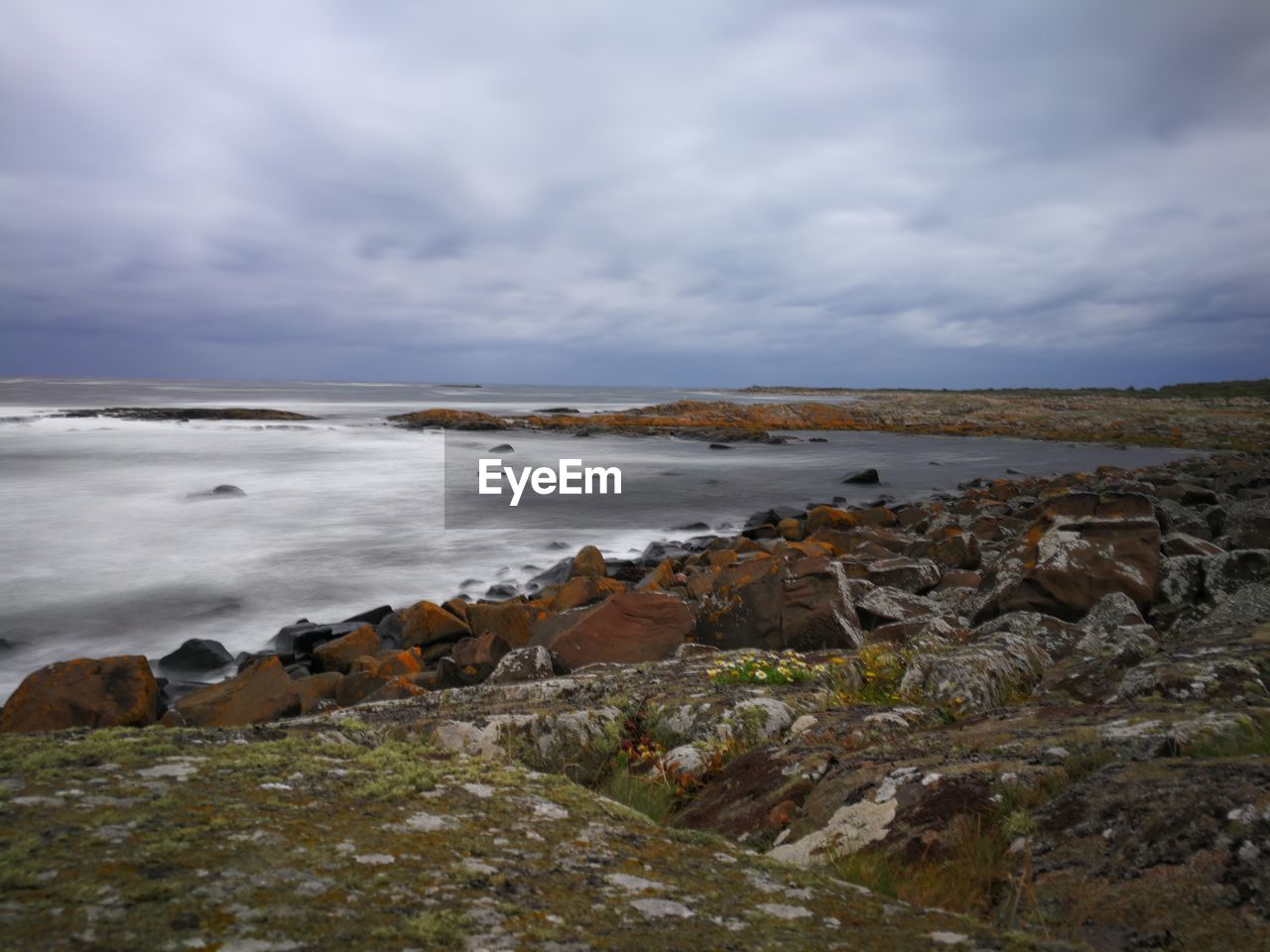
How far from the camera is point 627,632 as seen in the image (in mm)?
8664

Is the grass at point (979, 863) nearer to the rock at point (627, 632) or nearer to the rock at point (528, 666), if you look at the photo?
the rock at point (528, 666)

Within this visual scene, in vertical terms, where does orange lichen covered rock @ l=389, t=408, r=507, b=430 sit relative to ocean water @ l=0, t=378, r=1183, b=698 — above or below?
above

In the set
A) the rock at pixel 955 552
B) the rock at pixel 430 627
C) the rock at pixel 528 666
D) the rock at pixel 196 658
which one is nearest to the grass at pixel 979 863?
the rock at pixel 528 666

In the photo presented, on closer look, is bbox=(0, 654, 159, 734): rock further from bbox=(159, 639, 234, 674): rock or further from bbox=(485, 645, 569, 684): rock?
bbox=(485, 645, 569, 684): rock

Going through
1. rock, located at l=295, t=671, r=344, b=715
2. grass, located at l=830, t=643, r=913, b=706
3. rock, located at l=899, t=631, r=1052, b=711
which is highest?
rock, located at l=899, t=631, r=1052, b=711

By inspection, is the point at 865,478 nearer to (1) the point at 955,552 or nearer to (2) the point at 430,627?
(1) the point at 955,552

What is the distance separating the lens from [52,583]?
1675 centimetres

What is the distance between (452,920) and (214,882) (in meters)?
0.63

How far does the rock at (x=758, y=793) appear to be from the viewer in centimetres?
344

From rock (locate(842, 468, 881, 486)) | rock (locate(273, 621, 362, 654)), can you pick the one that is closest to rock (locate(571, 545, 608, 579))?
rock (locate(273, 621, 362, 654))

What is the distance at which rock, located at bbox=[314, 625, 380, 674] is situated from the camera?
1110cm

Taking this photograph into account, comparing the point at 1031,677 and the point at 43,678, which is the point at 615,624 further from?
the point at 43,678

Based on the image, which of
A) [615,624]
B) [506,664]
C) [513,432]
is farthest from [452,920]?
[513,432]

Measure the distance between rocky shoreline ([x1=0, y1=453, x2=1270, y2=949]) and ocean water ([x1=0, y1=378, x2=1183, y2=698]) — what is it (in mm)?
10967
